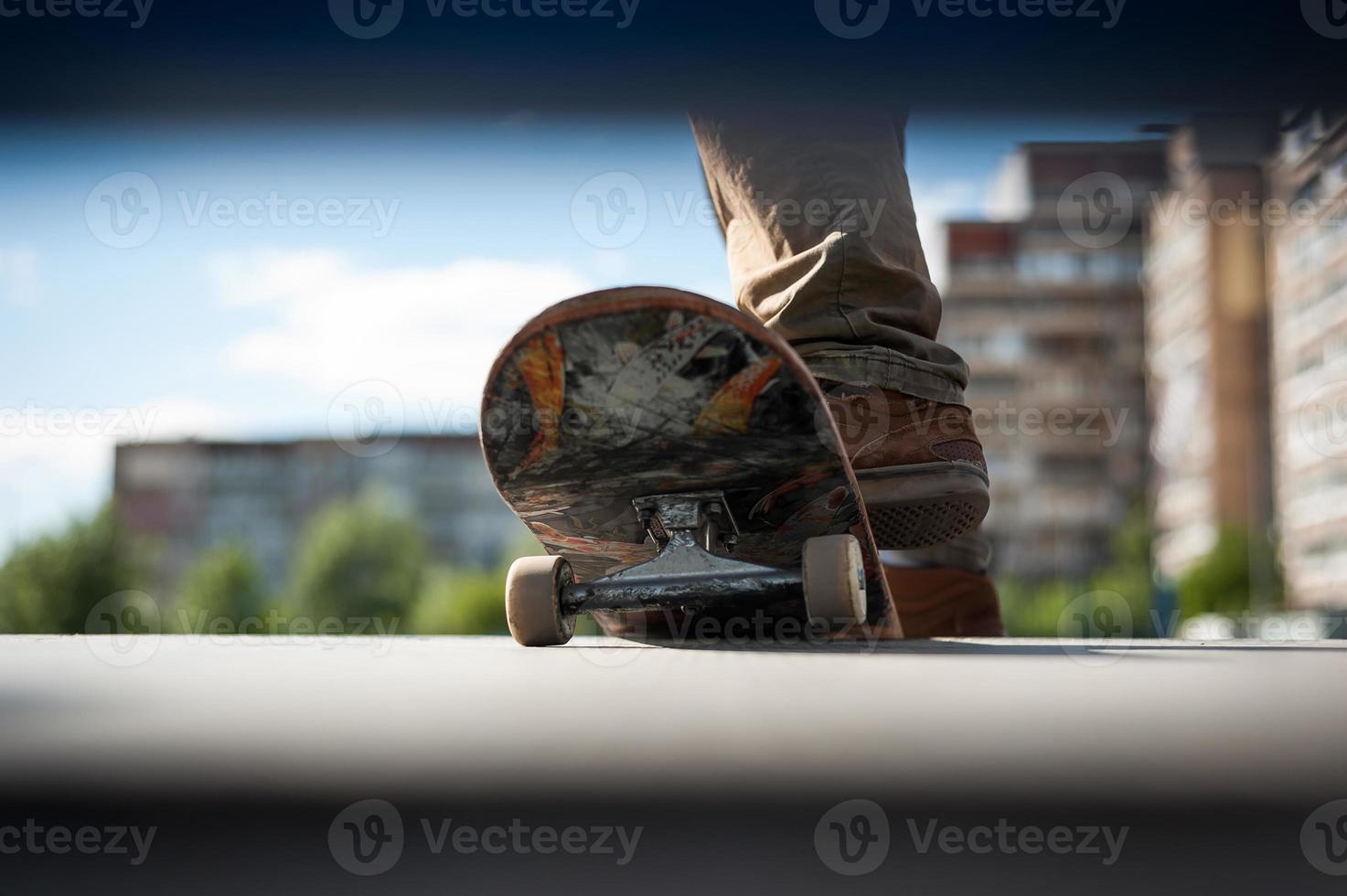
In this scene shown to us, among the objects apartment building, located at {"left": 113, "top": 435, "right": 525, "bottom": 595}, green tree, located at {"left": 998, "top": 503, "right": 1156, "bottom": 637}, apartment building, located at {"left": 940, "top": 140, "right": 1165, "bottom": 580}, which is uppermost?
apartment building, located at {"left": 940, "top": 140, "right": 1165, "bottom": 580}

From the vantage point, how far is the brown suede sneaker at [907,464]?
2.06 metres

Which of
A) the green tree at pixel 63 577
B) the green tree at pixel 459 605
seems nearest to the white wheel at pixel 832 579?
the green tree at pixel 63 577

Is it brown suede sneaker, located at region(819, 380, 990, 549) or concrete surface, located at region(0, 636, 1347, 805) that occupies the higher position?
brown suede sneaker, located at region(819, 380, 990, 549)

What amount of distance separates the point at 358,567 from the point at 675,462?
192 ft

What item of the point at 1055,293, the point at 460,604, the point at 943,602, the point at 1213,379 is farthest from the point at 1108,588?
the point at 943,602

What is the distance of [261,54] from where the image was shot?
2.26 meters

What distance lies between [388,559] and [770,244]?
191ft

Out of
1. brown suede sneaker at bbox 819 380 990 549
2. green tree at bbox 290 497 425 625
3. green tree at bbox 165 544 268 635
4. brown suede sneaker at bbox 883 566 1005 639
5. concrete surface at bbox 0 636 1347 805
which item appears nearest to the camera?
concrete surface at bbox 0 636 1347 805

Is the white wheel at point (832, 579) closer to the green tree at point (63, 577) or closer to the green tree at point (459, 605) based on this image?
the green tree at point (63, 577)

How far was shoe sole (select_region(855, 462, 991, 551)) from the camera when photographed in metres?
2.06

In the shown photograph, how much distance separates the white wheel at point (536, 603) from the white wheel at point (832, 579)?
0.48 m

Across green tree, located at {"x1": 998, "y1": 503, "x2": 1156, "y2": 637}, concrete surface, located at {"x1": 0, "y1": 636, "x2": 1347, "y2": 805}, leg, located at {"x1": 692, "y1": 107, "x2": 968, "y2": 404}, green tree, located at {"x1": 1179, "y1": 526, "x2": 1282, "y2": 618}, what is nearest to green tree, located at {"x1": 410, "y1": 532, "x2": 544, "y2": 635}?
green tree, located at {"x1": 998, "y1": 503, "x2": 1156, "y2": 637}

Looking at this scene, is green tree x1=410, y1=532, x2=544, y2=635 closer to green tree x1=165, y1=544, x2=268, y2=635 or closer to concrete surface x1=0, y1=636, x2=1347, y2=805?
green tree x1=165, y1=544, x2=268, y2=635

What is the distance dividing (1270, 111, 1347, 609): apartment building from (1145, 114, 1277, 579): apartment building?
1721 mm
